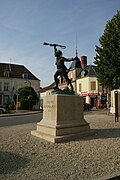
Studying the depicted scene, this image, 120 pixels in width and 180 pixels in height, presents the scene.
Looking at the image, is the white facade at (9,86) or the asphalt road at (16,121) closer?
the asphalt road at (16,121)

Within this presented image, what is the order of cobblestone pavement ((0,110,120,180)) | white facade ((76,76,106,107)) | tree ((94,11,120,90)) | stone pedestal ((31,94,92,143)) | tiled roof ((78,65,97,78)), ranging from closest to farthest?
cobblestone pavement ((0,110,120,180))
stone pedestal ((31,94,92,143))
tree ((94,11,120,90))
white facade ((76,76,106,107))
tiled roof ((78,65,97,78))

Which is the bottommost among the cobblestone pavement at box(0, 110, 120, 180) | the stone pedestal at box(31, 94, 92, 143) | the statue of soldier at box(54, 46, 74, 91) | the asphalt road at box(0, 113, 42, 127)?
the asphalt road at box(0, 113, 42, 127)

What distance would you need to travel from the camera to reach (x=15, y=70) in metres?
50.6

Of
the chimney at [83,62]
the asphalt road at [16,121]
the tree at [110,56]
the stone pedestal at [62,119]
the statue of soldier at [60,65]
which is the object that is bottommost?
the asphalt road at [16,121]

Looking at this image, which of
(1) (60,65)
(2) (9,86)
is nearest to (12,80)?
(2) (9,86)

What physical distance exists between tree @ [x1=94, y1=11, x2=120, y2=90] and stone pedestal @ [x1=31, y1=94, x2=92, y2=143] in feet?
36.3

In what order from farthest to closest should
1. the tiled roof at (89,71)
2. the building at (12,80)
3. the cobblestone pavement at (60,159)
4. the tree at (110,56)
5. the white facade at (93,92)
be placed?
the tiled roof at (89,71), the white facade at (93,92), the building at (12,80), the tree at (110,56), the cobblestone pavement at (60,159)

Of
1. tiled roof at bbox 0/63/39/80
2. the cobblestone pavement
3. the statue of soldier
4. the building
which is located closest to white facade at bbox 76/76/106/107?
the building

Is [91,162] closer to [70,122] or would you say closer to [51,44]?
[70,122]

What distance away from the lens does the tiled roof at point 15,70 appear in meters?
48.8

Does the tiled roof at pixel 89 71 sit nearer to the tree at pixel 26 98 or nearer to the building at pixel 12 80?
the building at pixel 12 80

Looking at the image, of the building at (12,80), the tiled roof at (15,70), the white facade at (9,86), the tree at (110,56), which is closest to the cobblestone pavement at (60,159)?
the tree at (110,56)

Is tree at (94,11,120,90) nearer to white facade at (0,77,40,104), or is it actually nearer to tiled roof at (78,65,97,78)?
tiled roof at (78,65,97,78)

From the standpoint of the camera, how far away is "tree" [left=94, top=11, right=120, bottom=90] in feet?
63.4
